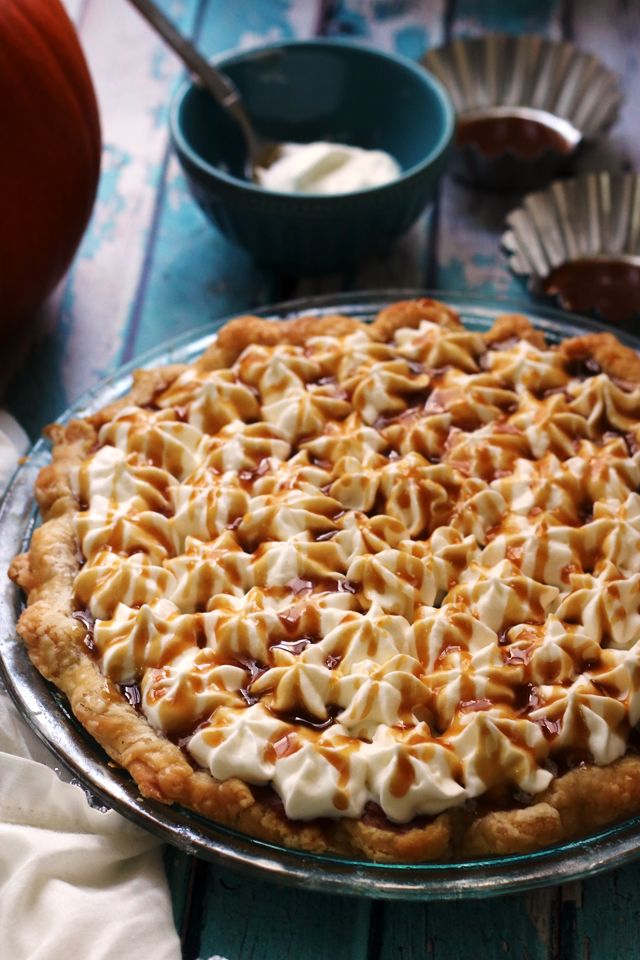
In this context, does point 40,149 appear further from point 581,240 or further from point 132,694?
point 581,240

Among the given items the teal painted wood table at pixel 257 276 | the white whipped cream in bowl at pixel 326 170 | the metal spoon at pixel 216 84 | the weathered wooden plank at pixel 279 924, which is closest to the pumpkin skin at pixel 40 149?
the teal painted wood table at pixel 257 276

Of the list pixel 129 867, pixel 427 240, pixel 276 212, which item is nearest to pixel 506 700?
pixel 129 867

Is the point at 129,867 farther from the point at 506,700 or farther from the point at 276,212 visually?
the point at 276,212

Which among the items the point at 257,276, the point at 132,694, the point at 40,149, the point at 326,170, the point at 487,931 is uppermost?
the point at 40,149

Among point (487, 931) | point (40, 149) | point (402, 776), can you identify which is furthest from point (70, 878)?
point (40, 149)

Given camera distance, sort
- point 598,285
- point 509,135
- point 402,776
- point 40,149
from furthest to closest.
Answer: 1. point 509,135
2. point 598,285
3. point 40,149
4. point 402,776

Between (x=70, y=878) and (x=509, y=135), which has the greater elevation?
(x=70, y=878)

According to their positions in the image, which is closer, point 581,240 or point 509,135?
point 581,240
